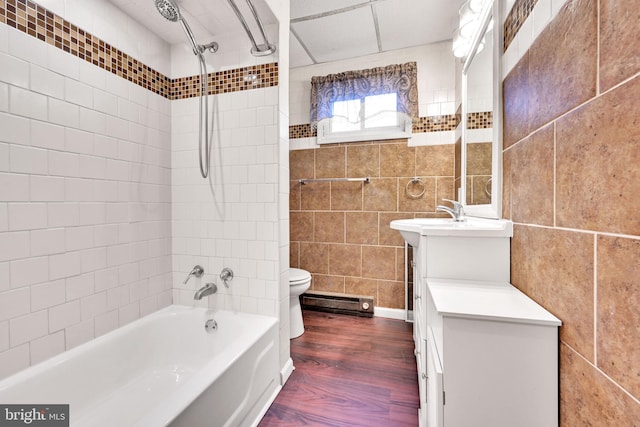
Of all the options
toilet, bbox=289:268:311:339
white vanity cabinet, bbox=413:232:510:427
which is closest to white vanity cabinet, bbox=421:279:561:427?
white vanity cabinet, bbox=413:232:510:427

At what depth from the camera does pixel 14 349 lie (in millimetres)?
1079

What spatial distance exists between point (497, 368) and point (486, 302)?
0.66 ft

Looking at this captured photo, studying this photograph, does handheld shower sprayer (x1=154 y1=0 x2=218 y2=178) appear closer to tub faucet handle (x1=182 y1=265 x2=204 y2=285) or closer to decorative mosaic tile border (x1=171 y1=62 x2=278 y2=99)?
decorative mosaic tile border (x1=171 y1=62 x2=278 y2=99)

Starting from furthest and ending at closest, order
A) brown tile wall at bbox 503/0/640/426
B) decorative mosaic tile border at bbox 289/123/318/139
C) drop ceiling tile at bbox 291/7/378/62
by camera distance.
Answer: decorative mosaic tile border at bbox 289/123/318/139 < drop ceiling tile at bbox 291/7/378/62 < brown tile wall at bbox 503/0/640/426

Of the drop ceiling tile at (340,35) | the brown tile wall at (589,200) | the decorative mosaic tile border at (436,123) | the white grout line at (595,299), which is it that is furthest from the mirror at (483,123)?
the drop ceiling tile at (340,35)

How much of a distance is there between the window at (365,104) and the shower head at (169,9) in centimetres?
152

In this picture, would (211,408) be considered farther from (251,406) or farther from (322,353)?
(322,353)

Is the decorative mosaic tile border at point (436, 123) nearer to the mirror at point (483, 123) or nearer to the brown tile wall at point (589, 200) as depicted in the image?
the mirror at point (483, 123)

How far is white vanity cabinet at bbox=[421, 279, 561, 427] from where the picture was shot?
0.78m

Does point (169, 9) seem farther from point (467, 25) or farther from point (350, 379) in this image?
point (350, 379)

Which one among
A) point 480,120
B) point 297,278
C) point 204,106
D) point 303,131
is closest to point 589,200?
point 480,120

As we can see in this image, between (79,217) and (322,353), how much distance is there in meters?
1.71

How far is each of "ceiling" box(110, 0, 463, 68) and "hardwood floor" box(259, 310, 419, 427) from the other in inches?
85.1

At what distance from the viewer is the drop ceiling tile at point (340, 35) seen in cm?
212
